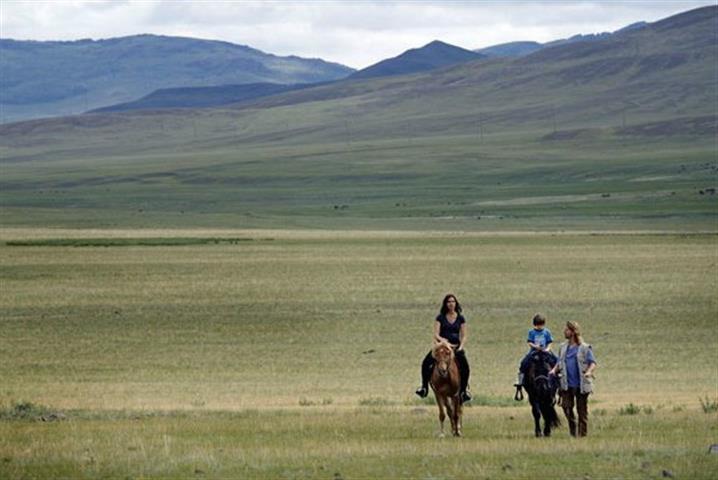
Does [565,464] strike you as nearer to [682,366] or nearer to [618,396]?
[618,396]

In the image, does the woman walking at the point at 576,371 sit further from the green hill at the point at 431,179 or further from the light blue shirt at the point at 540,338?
the green hill at the point at 431,179

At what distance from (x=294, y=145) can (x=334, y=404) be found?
168935mm

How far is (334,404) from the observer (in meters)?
22.2

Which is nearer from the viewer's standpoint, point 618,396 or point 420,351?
point 618,396

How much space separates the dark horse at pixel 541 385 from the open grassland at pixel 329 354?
1.10 feet

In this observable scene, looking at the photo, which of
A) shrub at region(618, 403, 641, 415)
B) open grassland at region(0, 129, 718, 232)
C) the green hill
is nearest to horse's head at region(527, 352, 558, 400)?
shrub at region(618, 403, 641, 415)

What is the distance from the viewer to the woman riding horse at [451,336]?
1762cm

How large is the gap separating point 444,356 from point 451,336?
45 cm

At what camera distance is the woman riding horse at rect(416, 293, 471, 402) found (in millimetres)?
17625

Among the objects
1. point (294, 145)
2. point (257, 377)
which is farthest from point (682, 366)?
point (294, 145)

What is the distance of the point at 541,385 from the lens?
17.4 meters

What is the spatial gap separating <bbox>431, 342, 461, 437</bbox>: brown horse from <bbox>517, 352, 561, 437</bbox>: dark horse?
0.76 metres

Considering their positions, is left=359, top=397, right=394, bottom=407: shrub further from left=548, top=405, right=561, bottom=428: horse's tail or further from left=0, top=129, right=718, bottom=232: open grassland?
left=0, top=129, right=718, bottom=232: open grassland

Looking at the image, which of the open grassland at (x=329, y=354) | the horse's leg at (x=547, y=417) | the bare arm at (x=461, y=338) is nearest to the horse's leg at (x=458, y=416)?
the open grassland at (x=329, y=354)
